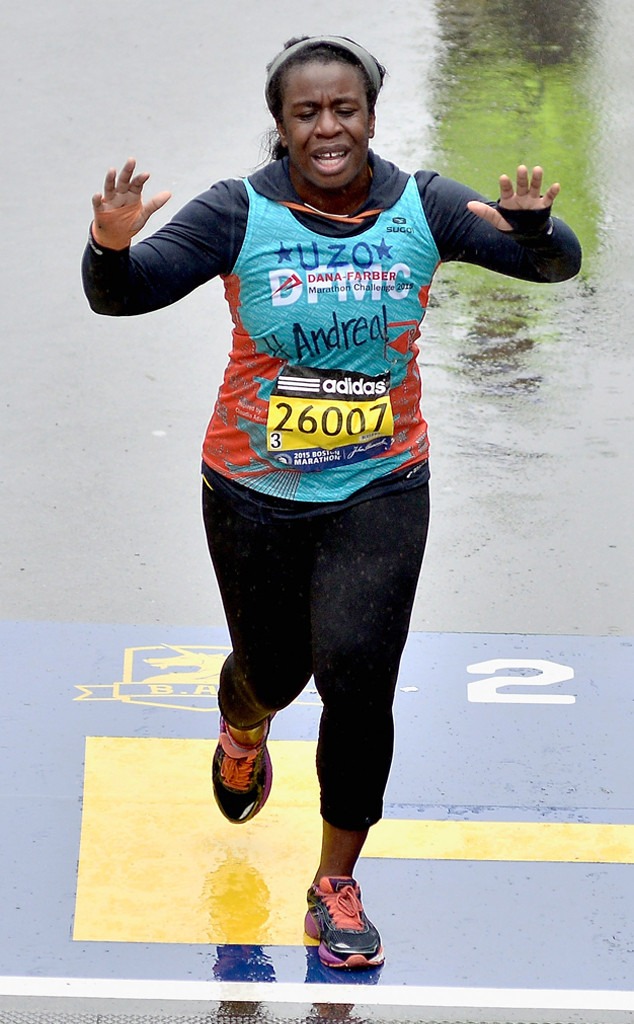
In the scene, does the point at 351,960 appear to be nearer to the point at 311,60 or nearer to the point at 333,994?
the point at 333,994

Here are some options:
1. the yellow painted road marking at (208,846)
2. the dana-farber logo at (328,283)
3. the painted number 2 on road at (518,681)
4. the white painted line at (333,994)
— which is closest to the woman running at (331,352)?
the dana-farber logo at (328,283)

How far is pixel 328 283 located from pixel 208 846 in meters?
1.69

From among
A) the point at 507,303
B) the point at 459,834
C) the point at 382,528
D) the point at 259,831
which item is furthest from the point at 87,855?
the point at 507,303

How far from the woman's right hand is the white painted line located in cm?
175

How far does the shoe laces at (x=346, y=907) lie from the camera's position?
4133 millimetres

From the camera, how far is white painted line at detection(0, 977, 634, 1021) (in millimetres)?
4008

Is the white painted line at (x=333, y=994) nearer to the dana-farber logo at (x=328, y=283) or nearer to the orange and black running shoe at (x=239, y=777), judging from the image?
the orange and black running shoe at (x=239, y=777)

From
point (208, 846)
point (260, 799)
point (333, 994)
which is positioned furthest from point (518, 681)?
point (333, 994)

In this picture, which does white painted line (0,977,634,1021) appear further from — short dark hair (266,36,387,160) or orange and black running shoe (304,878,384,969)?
short dark hair (266,36,387,160)

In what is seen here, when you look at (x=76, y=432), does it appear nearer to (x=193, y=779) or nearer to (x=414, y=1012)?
(x=193, y=779)

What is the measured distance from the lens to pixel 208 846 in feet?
15.3

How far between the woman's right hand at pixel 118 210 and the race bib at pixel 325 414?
20.3 inches

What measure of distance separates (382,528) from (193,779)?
1.35 meters

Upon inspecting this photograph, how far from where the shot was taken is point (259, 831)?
473 cm
